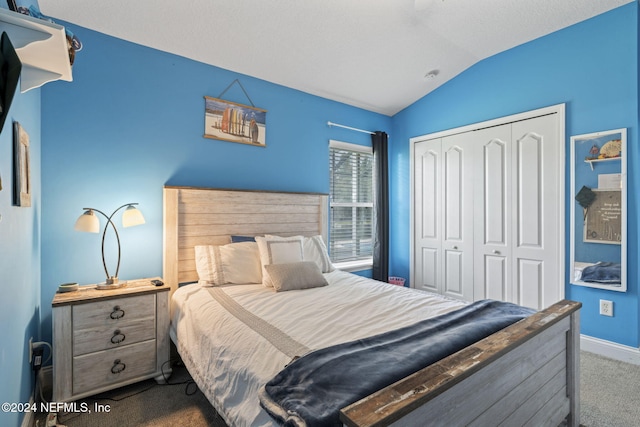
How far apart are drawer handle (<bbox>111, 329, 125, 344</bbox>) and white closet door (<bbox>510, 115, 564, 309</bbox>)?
3451mm

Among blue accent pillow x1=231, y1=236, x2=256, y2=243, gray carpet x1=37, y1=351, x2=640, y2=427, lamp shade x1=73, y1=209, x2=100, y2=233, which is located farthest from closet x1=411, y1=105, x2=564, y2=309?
lamp shade x1=73, y1=209, x2=100, y2=233

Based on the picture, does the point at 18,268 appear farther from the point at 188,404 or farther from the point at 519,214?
the point at 519,214

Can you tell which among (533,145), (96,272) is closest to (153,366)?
(96,272)

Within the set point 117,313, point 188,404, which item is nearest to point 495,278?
point 188,404

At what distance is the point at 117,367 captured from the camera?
2002 millimetres

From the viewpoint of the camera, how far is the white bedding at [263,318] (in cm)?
126

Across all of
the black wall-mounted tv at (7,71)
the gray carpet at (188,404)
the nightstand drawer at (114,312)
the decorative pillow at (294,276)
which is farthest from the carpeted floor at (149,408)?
the black wall-mounted tv at (7,71)

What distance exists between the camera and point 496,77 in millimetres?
3246

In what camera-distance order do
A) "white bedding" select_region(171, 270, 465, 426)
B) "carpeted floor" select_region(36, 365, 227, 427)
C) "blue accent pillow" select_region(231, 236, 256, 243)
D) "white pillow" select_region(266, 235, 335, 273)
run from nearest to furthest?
"white bedding" select_region(171, 270, 465, 426) → "carpeted floor" select_region(36, 365, 227, 427) → "blue accent pillow" select_region(231, 236, 256, 243) → "white pillow" select_region(266, 235, 335, 273)

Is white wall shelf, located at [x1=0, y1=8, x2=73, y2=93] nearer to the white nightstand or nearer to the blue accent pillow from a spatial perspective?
the white nightstand

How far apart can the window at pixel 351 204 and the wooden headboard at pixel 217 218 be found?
550 millimetres

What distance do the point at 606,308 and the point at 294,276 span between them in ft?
→ 8.59

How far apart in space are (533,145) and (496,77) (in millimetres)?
851

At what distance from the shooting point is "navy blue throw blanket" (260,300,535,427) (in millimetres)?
906
